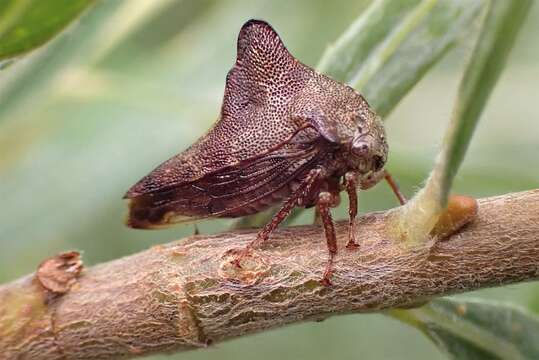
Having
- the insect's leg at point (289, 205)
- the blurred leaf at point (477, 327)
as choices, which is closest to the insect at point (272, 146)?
the insect's leg at point (289, 205)

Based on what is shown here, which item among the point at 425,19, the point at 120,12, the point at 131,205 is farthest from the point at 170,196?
the point at 120,12

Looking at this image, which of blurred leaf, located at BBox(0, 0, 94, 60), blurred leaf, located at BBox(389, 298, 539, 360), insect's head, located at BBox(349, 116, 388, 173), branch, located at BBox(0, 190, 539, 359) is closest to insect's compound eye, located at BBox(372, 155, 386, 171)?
insect's head, located at BBox(349, 116, 388, 173)

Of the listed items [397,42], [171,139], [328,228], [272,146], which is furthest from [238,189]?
[171,139]

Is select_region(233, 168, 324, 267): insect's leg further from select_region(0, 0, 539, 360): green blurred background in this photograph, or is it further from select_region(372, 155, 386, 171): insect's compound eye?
select_region(0, 0, 539, 360): green blurred background

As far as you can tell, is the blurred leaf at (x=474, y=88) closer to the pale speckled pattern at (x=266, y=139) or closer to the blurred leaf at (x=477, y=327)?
the blurred leaf at (x=477, y=327)

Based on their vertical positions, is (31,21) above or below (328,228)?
above

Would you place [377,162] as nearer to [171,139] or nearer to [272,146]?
[272,146]
